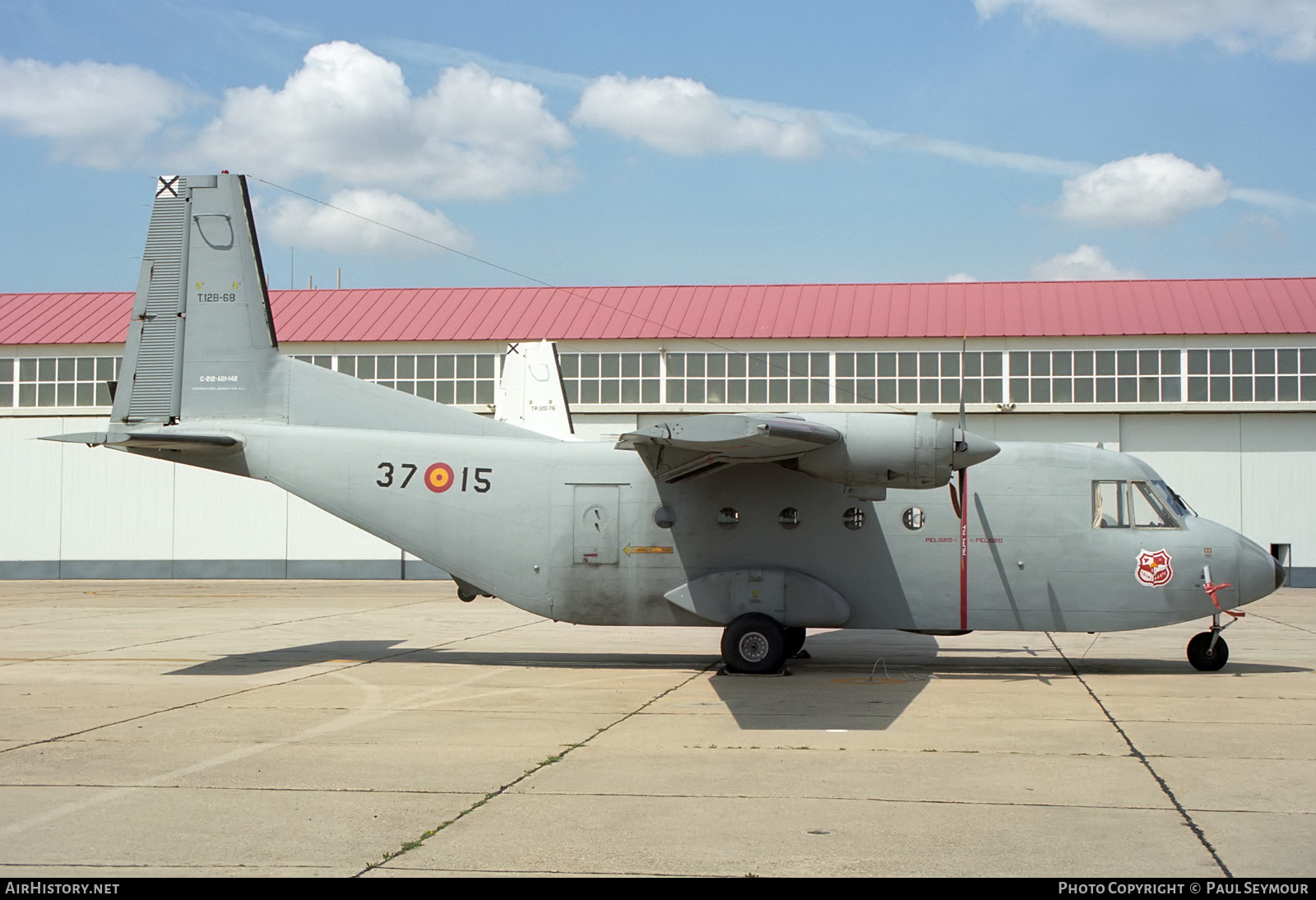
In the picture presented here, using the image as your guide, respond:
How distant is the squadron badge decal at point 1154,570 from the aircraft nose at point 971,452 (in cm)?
267

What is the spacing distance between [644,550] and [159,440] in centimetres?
620

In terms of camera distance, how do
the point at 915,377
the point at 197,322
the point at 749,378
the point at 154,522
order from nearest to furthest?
the point at 197,322, the point at 915,377, the point at 749,378, the point at 154,522

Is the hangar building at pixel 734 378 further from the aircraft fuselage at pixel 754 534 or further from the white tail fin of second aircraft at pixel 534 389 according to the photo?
the aircraft fuselage at pixel 754 534

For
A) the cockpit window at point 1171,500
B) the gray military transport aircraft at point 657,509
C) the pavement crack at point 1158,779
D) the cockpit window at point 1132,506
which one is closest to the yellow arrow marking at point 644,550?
the gray military transport aircraft at point 657,509

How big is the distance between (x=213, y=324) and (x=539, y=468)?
4.90m

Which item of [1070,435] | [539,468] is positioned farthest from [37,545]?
[1070,435]

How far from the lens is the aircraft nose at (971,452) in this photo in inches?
498

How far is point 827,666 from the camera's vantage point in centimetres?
1512

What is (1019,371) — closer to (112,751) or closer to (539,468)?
(539,468)

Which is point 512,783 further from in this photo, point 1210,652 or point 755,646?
point 1210,652

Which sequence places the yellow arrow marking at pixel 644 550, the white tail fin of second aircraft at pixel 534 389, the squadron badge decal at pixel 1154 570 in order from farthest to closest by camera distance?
1. the white tail fin of second aircraft at pixel 534 389
2. the yellow arrow marking at pixel 644 550
3. the squadron badge decal at pixel 1154 570

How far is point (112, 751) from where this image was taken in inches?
376

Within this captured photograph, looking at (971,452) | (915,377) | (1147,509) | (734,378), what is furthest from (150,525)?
(1147,509)

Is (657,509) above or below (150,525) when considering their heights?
above
